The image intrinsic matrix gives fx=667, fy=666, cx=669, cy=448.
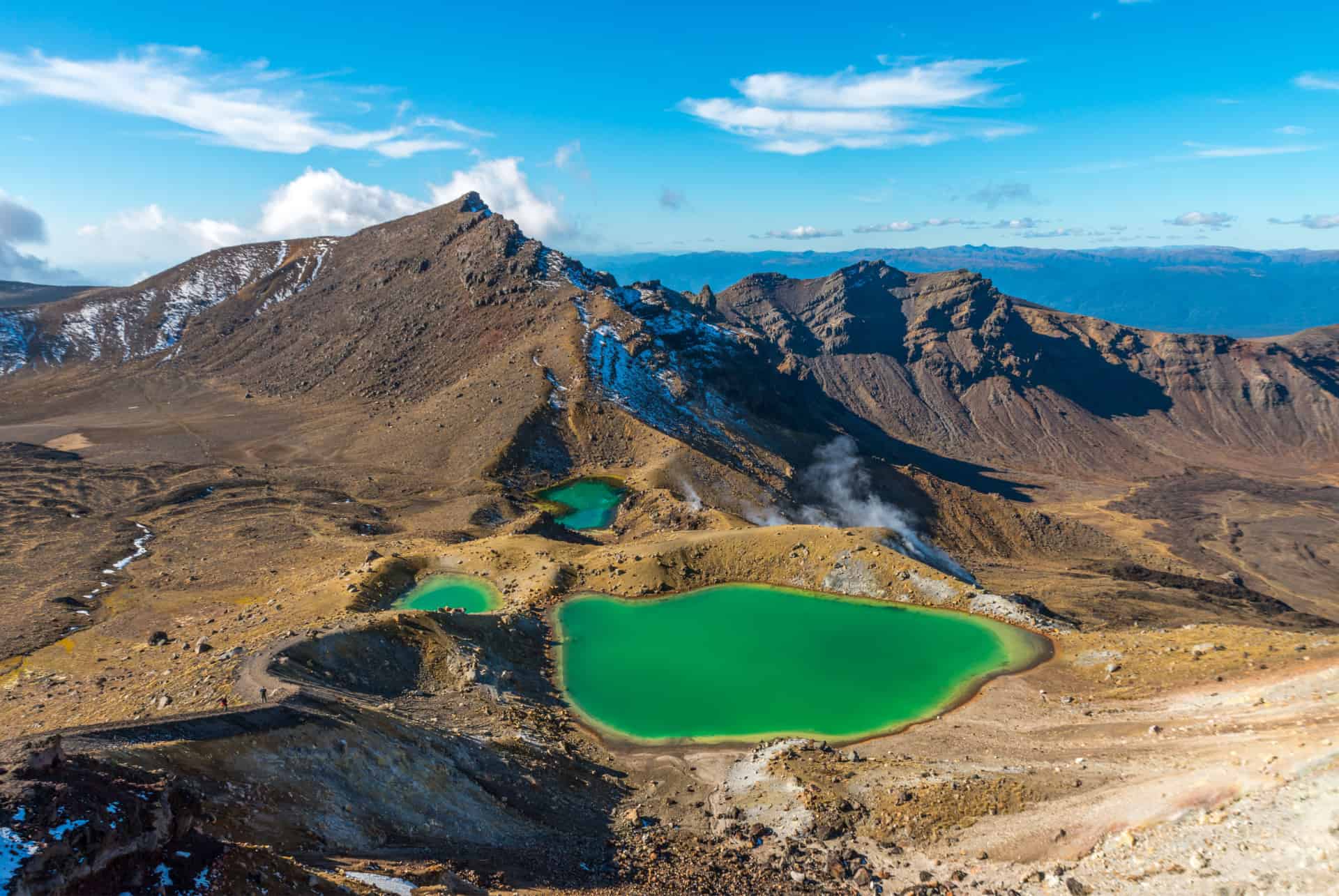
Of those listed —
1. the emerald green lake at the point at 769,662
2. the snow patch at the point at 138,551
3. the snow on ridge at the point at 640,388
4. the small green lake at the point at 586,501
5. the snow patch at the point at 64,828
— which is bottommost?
the emerald green lake at the point at 769,662

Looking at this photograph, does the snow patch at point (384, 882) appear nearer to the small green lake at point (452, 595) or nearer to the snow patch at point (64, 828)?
the snow patch at point (64, 828)

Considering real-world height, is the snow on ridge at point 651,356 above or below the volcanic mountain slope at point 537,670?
above

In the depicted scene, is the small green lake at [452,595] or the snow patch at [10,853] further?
the small green lake at [452,595]

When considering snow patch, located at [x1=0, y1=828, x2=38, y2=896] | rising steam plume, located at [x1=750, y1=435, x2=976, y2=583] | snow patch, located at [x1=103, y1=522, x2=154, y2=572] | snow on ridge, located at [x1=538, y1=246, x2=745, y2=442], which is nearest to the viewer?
snow patch, located at [x1=0, y1=828, x2=38, y2=896]

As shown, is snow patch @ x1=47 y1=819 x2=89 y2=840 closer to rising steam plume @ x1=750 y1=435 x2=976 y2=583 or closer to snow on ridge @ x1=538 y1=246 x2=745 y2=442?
rising steam plume @ x1=750 y1=435 x2=976 y2=583

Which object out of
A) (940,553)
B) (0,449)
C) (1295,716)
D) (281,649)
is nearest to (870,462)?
(940,553)

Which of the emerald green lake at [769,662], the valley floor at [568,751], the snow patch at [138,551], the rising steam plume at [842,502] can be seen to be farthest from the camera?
the rising steam plume at [842,502]

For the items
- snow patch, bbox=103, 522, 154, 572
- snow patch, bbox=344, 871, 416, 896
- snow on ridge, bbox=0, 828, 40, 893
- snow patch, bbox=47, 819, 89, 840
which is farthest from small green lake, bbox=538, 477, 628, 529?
snow on ridge, bbox=0, 828, 40, 893

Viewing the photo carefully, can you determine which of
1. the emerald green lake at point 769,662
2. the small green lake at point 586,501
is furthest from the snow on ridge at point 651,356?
the emerald green lake at point 769,662
